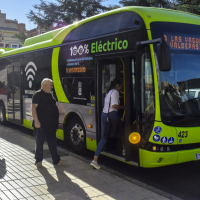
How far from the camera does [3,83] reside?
11.6 m

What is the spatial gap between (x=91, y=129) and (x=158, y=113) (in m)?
2.02

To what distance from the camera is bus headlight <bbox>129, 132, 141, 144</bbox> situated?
511cm

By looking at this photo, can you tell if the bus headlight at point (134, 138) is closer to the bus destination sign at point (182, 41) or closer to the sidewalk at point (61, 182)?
the sidewalk at point (61, 182)

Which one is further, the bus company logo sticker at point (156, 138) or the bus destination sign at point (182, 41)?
the bus destination sign at point (182, 41)

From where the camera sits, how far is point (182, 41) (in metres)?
5.24

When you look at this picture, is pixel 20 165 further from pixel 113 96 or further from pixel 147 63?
pixel 147 63

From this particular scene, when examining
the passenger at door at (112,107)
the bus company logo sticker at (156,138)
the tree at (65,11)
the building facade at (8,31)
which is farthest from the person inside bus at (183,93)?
the building facade at (8,31)

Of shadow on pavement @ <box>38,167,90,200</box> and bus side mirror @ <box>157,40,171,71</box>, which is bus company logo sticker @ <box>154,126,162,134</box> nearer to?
bus side mirror @ <box>157,40,171,71</box>

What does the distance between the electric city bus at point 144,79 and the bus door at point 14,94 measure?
3.89 metres

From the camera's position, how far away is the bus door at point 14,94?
10.2 meters

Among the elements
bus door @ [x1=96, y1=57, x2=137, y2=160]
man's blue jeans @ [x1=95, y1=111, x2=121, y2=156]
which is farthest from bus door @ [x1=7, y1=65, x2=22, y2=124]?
man's blue jeans @ [x1=95, y1=111, x2=121, y2=156]

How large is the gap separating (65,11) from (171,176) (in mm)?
24324

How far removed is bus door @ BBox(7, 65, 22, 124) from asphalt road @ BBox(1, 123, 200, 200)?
14.3ft

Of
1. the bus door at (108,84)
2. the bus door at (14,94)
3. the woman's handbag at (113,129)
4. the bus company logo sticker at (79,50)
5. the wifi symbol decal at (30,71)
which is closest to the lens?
the woman's handbag at (113,129)
